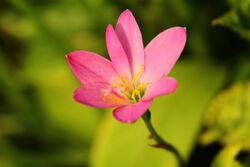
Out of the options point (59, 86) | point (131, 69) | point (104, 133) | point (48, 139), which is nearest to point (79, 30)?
point (59, 86)

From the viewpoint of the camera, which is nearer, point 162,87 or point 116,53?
point 162,87

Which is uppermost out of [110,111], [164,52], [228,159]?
[164,52]

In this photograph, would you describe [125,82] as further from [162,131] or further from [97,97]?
[162,131]

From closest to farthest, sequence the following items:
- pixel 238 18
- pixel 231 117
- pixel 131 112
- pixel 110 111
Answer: pixel 131 112, pixel 238 18, pixel 231 117, pixel 110 111

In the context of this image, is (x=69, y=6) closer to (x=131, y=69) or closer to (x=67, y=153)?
(x=67, y=153)

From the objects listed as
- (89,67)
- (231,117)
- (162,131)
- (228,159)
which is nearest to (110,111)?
(162,131)

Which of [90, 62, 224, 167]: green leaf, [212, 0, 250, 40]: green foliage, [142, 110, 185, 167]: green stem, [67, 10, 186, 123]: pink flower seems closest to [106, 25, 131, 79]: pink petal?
[67, 10, 186, 123]: pink flower
